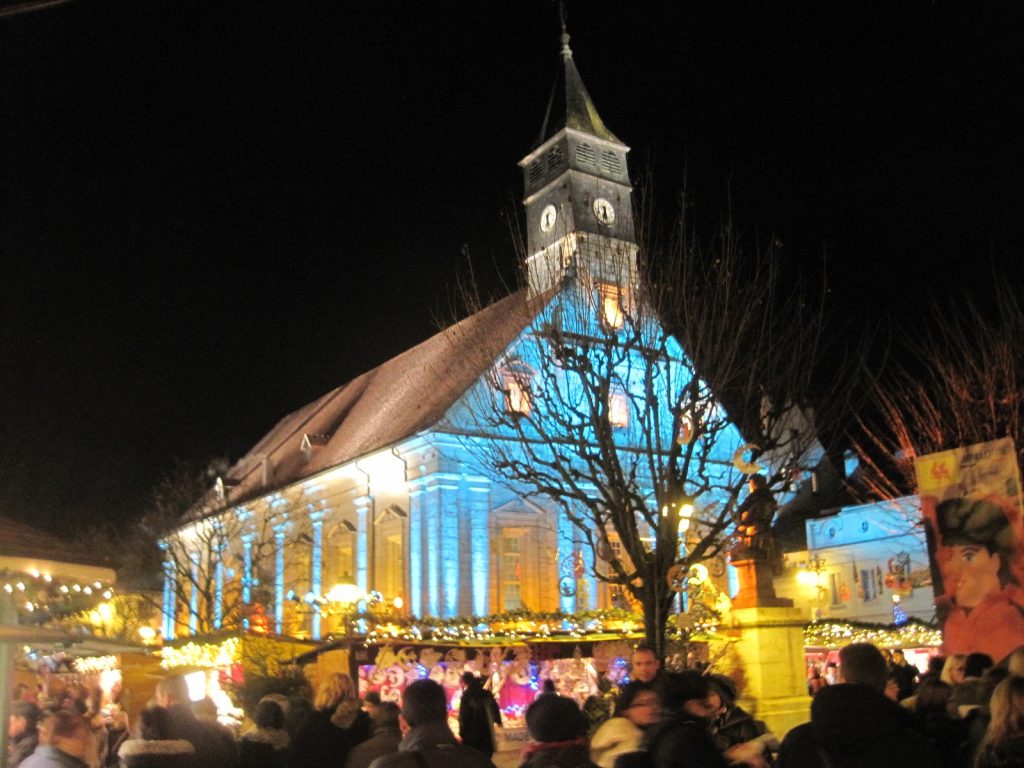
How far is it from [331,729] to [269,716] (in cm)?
67

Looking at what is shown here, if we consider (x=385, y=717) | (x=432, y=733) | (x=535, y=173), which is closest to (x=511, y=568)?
(x=535, y=173)

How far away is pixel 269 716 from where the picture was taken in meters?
7.69

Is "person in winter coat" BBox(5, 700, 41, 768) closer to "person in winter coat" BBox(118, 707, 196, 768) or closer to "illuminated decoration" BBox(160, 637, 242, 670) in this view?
"person in winter coat" BBox(118, 707, 196, 768)

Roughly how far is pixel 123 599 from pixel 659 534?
36.8m

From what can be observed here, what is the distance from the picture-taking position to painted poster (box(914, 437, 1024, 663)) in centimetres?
905

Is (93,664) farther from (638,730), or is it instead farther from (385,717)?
(638,730)

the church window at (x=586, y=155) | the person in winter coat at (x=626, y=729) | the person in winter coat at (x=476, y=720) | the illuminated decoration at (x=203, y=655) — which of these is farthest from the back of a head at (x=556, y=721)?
the church window at (x=586, y=155)

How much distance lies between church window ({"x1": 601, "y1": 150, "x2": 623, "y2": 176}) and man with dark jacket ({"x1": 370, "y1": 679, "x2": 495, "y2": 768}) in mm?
39303

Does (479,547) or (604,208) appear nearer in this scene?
(479,547)

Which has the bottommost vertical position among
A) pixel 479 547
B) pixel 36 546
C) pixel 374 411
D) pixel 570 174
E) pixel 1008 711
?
pixel 1008 711

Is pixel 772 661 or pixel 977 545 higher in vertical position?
pixel 977 545

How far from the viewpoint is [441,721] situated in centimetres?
562

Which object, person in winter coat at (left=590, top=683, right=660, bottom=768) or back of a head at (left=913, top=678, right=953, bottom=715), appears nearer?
person in winter coat at (left=590, top=683, right=660, bottom=768)

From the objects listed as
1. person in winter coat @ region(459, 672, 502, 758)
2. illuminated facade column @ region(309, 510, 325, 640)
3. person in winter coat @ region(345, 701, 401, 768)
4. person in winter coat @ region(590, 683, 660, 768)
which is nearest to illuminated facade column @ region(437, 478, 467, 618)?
illuminated facade column @ region(309, 510, 325, 640)
